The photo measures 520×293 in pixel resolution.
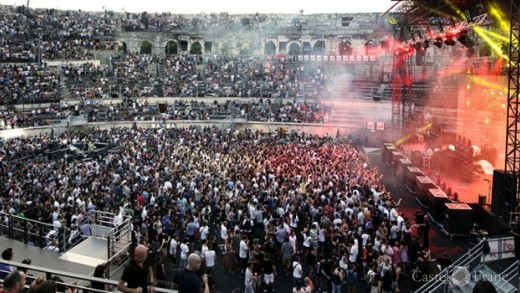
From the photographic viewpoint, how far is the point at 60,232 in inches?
499

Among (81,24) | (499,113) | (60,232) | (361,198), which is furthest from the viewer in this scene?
(81,24)

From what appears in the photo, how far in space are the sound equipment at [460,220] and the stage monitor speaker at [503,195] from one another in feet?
2.66

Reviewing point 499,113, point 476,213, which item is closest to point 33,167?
point 476,213

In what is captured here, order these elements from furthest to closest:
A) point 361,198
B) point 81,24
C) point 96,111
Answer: point 81,24 < point 96,111 < point 361,198

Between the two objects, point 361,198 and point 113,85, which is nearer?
point 361,198

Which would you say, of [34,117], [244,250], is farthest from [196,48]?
[244,250]

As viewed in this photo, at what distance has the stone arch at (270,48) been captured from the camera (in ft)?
208

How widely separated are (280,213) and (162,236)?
165 inches

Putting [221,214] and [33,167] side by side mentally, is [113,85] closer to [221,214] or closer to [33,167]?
[33,167]

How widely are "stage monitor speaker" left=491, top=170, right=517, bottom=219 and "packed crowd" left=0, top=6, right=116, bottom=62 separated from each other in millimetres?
44196

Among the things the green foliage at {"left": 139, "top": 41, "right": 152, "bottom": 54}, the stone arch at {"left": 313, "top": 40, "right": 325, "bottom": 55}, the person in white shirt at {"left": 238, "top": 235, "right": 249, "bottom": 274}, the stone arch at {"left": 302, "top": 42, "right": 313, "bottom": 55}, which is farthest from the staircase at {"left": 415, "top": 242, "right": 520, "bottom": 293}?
the green foliage at {"left": 139, "top": 41, "right": 152, "bottom": 54}

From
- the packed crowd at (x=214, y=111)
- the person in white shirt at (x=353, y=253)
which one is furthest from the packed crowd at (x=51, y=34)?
the person in white shirt at (x=353, y=253)

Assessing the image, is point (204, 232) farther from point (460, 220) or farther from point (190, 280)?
point (460, 220)

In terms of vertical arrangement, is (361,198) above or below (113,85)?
below
